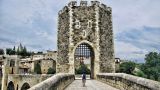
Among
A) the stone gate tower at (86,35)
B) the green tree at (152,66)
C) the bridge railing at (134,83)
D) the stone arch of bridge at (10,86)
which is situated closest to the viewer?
the bridge railing at (134,83)

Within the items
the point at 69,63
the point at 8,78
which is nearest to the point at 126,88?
the point at 69,63

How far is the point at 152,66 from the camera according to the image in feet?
181

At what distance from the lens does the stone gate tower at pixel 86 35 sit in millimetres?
22109

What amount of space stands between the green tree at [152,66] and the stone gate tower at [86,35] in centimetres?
3156

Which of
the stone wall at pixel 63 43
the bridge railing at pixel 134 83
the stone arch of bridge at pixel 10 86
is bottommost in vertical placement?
the stone arch of bridge at pixel 10 86

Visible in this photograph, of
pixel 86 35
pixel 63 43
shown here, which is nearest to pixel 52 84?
pixel 86 35

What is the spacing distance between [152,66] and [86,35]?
36.5 meters

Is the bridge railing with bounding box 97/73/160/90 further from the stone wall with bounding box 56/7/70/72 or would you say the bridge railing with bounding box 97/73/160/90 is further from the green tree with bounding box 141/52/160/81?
the green tree with bounding box 141/52/160/81

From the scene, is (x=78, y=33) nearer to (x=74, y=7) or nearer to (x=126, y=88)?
(x=74, y=7)

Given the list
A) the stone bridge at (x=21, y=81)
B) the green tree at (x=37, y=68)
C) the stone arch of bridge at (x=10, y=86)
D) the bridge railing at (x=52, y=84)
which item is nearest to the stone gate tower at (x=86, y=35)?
the bridge railing at (x=52, y=84)

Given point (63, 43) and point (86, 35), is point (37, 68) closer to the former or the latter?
point (63, 43)

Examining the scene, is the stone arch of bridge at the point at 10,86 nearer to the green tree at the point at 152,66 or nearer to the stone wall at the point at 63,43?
the green tree at the point at 152,66

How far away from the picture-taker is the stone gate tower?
2211 cm

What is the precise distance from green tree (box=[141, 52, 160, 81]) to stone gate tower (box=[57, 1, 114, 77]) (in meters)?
31.6
